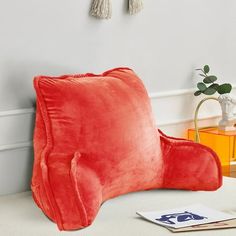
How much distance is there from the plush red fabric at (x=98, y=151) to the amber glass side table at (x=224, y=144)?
416 mm

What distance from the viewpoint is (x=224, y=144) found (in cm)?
296

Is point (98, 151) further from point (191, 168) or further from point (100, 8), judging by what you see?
point (100, 8)

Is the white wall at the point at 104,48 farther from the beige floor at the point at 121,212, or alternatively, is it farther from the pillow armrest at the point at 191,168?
the pillow armrest at the point at 191,168

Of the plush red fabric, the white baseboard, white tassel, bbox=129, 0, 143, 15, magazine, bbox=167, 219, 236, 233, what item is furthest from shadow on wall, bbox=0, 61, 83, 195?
magazine, bbox=167, 219, 236, 233

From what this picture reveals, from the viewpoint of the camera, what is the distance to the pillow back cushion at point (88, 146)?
209 cm

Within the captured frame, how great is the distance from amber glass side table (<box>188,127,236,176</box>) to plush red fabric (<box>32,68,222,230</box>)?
0.42 m

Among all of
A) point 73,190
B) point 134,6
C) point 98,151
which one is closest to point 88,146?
point 98,151

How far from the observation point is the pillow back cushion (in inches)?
82.3

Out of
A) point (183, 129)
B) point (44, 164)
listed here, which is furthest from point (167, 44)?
point (44, 164)

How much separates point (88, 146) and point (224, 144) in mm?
917

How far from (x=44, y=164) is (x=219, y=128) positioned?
111 centimetres

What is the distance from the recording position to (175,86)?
3.00 metres

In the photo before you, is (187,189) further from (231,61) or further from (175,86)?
(231,61)

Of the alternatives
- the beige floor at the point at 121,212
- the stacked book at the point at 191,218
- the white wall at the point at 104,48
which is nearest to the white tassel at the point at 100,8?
the white wall at the point at 104,48
